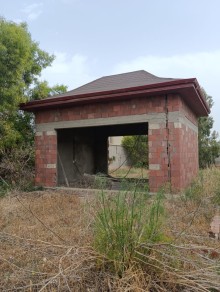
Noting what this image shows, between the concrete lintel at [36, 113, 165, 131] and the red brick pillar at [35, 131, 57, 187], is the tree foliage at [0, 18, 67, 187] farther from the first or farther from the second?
the concrete lintel at [36, 113, 165, 131]

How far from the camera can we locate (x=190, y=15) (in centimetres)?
948

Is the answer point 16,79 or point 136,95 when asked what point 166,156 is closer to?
point 136,95

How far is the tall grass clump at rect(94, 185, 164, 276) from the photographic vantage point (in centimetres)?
Answer: 246

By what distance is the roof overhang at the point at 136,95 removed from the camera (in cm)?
617

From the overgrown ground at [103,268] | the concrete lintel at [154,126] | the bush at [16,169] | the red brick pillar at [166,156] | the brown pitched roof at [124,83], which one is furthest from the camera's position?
the bush at [16,169]

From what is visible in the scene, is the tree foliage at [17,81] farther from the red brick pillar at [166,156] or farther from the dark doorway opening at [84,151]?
the red brick pillar at [166,156]

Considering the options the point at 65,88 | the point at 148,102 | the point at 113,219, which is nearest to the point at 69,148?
the point at 65,88

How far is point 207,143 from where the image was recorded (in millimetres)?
17609

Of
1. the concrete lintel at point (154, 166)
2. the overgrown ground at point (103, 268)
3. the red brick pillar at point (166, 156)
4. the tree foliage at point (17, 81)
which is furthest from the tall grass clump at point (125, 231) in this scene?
the tree foliage at point (17, 81)

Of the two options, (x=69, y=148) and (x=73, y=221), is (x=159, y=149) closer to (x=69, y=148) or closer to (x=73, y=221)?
(x=73, y=221)

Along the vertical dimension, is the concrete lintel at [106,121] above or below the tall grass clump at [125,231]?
above

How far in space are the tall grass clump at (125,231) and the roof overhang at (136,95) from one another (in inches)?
156

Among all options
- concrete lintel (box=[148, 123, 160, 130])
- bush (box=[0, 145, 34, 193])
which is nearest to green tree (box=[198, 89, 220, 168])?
concrete lintel (box=[148, 123, 160, 130])

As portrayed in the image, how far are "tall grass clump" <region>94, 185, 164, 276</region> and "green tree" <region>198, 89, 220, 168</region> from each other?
48.5 ft
